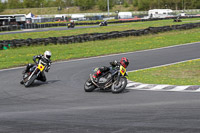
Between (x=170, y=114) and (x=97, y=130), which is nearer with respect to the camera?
(x=97, y=130)

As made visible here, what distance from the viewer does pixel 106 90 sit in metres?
11.3

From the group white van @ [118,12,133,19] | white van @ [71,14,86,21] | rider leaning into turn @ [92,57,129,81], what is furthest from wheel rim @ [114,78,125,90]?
white van @ [118,12,133,19]

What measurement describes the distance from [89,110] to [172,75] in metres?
6.50

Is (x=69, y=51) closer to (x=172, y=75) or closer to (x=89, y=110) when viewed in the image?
(x=172, y=75)

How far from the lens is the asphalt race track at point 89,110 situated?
21.0ft

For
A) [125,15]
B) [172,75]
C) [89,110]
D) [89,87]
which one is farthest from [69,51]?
[125,15]

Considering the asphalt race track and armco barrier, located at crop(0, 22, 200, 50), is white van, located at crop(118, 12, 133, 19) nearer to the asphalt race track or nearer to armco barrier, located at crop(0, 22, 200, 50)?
armco barrier, located at crop(0, 22, 200, 50)

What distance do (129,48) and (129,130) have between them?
1978 cm

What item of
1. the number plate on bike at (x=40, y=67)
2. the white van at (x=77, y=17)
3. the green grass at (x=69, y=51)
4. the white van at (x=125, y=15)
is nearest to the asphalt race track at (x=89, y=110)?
the number plate on bike at (x=40, y=67)

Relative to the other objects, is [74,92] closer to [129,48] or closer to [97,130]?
[97,130]

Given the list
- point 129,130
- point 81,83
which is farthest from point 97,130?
point 81,83

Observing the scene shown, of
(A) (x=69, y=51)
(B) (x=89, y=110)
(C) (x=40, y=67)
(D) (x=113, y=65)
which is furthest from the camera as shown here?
(A) (x=69, y=51)

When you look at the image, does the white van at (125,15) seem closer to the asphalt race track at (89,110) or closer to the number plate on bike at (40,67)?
the asphalt race track at (89,110)

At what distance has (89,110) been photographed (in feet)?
26.4
